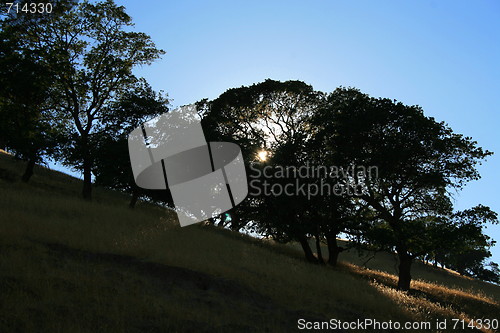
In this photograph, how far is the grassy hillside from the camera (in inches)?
336

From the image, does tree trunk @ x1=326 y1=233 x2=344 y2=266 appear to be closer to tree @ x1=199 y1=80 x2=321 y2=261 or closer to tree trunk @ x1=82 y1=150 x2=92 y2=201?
tree @ x1=199 y1=80 x2=321 y2=261

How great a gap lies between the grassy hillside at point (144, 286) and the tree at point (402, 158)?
5787mm

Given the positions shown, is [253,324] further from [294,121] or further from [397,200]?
[294,121]

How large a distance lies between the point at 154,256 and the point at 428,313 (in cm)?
1068

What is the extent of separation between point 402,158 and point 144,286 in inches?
698

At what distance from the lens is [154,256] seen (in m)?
13.9

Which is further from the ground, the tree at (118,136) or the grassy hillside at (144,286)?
the tree at (118,136)

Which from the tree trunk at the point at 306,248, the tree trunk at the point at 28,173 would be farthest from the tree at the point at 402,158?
the tree trunk at the point at 28,173

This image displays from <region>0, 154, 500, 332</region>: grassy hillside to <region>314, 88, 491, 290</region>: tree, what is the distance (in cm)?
579

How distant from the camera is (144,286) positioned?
426 inches

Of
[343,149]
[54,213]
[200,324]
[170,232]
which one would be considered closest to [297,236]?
[343,149]

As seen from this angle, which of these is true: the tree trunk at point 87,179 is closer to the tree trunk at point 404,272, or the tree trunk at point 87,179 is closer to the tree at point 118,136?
the tree at point 118,136

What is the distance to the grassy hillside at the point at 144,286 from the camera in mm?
8539

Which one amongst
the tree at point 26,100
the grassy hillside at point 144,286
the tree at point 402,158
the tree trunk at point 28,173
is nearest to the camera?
the grassy hillside at point 144,286
